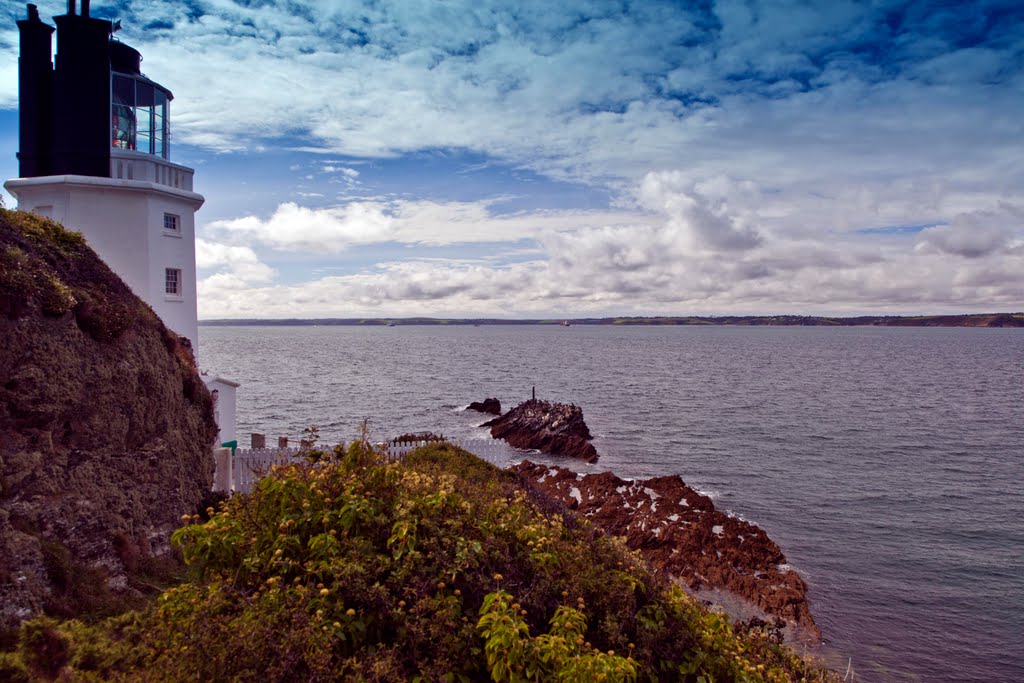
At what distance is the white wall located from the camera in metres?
17.5

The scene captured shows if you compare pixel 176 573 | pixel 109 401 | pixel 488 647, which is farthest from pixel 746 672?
pixel 109 401

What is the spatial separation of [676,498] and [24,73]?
85.3 ft

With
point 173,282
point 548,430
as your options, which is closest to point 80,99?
point 173,282

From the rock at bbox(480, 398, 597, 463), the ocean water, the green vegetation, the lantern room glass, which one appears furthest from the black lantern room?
the rock at bbox(480, 398, 597, 463)

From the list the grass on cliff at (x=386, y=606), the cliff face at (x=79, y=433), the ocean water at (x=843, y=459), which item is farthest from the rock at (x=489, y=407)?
the grass on cliff at (x=386, y=606)

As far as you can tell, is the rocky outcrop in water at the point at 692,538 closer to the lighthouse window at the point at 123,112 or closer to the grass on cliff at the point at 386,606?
the grass on cliff at the point at 386,606

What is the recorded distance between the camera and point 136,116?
19.0m

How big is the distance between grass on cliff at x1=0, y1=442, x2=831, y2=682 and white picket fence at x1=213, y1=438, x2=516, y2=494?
19.8ft

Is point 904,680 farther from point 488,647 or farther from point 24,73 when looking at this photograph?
point 24,73

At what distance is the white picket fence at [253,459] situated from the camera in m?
14.7

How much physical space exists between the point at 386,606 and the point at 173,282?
1680cm

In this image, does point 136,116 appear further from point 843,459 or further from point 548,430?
point 843,459

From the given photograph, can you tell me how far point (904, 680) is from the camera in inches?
564

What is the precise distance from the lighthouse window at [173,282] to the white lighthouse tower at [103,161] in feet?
0.10
